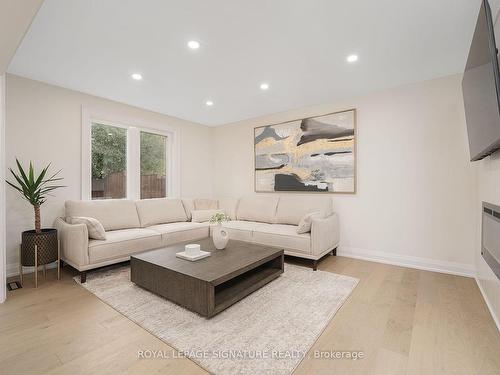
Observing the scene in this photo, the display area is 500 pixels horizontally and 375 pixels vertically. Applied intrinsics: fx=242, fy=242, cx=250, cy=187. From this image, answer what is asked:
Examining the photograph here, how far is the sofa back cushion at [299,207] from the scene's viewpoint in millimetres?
3770

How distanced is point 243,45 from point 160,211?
9.53 ft

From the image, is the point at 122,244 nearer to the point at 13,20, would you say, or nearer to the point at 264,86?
the point at 13,20

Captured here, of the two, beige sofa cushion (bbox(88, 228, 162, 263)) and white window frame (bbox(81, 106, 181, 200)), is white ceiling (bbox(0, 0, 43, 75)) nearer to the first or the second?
white window frame (bbox(81, 106, 181, 200))

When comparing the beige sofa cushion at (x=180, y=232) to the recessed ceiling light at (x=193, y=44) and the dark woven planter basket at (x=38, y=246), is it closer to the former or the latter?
the dark woven planter basket at (x=38, y=246)

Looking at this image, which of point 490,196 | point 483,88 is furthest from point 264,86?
point 490,196

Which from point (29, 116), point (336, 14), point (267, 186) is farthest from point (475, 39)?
point (29, 116)

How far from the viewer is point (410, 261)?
3.28 metres

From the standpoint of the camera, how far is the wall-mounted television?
4.83 feet

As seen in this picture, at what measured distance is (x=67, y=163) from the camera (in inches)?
136

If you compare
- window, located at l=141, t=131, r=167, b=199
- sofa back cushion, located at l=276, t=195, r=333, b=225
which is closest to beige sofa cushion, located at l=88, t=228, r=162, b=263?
window, located at l=141, t=131, r=167, b=199

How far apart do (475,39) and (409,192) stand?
1.96 m

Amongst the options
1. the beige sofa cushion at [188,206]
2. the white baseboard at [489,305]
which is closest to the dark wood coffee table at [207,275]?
the beige sofa cushion at [188,206]

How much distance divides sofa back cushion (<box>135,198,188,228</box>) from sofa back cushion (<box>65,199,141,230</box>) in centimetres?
11

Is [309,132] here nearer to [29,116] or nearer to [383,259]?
[383,259]
